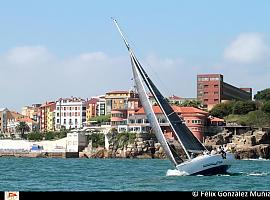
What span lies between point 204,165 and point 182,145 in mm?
3537

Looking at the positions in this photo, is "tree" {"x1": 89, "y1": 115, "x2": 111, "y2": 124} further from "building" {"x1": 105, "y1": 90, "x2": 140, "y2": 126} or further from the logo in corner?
the logo in corner

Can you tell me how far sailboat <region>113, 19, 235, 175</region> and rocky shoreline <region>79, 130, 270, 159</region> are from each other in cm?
8480

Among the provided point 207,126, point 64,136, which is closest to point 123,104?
point 64,136

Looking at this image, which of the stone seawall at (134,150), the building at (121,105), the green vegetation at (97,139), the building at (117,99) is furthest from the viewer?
the building at (117,99)

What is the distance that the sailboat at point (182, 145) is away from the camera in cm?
4634

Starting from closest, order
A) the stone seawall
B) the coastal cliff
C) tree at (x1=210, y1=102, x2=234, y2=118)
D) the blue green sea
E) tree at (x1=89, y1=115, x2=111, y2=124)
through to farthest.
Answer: the blue green sea → the coastal cliff → the stone seawall → tree at (x1=210, y1=102, x2=234, y2=118) → tree at (x1=89, y1=115, x2=111, y2=124)

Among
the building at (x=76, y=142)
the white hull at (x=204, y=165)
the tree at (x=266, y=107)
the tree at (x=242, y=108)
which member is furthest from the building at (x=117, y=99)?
the white hull at (x=204, y=165)

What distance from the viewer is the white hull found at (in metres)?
45.9

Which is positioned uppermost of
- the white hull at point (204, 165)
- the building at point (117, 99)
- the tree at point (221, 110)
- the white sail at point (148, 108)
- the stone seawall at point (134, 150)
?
the building at point (117, 99)

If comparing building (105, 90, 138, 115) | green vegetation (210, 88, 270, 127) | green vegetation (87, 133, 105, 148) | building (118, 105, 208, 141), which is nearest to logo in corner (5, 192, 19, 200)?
building (118, 105, 208, 141)

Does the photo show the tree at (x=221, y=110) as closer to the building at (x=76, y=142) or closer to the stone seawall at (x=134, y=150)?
the stone seawall at (x=134, y=150)

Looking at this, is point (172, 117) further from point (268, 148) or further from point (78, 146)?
point (78, 146)

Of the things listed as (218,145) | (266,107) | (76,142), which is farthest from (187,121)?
(76,142)

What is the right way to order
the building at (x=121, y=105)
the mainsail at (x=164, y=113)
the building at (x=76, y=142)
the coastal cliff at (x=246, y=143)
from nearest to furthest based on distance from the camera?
the mainsail at (x=164, y=113)
the coastal cliff at (x=246, y=143)
the building at (x=76, y=142)
the building at (x=121, y=105)
